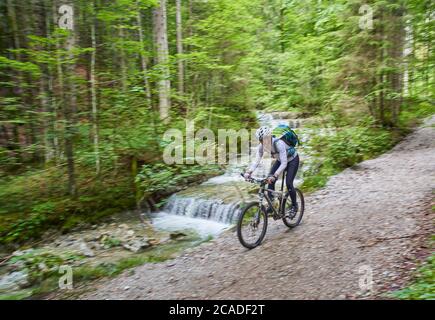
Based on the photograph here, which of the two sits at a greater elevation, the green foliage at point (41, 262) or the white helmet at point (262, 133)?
the white helmet at point (262, 133)

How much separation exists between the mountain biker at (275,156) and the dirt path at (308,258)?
1.35 meters

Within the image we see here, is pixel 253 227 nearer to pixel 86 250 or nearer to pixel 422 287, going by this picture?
pixel 422 287

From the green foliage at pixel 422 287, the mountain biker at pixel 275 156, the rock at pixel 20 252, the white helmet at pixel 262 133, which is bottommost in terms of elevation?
the rock at pixel 20 252

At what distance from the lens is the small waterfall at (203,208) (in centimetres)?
1074

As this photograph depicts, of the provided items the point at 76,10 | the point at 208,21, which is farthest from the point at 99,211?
the point at 208,21

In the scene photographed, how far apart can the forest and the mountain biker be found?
3258 mm

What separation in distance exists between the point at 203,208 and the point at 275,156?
4926mm

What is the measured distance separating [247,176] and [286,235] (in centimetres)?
184

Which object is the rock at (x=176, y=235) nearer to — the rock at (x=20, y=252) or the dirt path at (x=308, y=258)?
the dirt path at (x=308, y=258)

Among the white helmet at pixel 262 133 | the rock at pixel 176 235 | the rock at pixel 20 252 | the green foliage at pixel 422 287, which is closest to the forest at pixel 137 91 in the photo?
the rock at pixel 20 252

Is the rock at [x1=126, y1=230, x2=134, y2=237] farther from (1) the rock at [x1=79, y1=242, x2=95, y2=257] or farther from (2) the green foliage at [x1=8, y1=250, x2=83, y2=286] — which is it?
(2) the green foliage at [x1=8, y1=250, x2=83, y2=286]

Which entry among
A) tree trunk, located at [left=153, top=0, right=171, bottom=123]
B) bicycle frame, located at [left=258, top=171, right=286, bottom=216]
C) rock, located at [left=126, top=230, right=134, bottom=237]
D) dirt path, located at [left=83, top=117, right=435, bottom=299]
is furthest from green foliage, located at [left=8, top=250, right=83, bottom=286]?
tree trunk, located at [left=153, top=0, right=171, bottom=123]

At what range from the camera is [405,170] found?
1158cm
